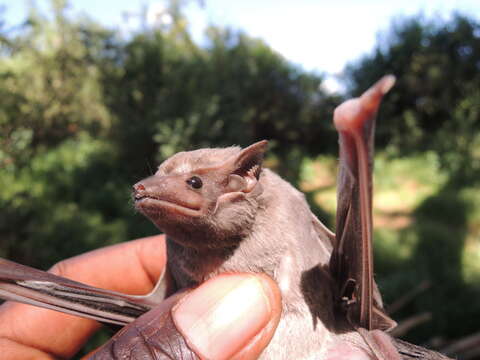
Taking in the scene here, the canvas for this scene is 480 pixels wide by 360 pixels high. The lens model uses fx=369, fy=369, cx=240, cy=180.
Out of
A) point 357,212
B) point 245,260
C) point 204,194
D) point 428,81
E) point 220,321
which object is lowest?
point 220,321

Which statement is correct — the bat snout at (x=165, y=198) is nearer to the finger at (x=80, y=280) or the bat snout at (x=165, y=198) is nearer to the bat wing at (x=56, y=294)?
the bat wing at (x=56, y=294)

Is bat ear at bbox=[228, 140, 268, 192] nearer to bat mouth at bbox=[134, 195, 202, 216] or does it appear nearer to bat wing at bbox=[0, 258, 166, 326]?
bat mouth at bbox=[134, 195, 202, 216]

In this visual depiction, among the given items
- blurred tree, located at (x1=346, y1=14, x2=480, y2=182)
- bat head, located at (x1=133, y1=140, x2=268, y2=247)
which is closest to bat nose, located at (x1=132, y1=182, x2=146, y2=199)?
bat head, located at (x1=133, y1=140, x2=268, y2=247)

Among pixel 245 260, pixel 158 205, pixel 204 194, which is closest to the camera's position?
pixel 158 205

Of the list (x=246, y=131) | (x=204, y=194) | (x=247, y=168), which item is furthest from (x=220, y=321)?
(x=246, y=131)

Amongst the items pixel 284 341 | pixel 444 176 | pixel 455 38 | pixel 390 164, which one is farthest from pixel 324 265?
pixel 455 38

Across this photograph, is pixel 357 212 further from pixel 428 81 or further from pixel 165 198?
pixel 428 81
